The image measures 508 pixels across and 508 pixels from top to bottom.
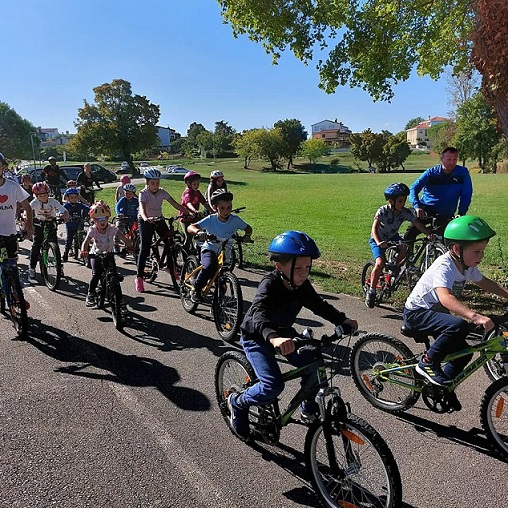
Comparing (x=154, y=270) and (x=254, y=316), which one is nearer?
(x=254, y=316)

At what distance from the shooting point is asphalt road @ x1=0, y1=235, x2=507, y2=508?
9.74ft

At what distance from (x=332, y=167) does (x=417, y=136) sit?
88.8m

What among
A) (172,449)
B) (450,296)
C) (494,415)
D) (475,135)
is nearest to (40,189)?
(172,449)

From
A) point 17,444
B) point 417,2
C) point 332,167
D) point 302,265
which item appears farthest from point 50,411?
point 332,167

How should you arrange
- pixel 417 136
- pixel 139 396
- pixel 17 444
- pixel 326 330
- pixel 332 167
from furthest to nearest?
pixel 417 136 → pixel 332 167 → pixel 326 330 → pixel 139 396 → pixel 17 444

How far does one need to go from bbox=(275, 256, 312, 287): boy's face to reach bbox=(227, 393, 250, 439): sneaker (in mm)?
1107

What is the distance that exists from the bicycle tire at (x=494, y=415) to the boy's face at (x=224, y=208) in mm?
4003

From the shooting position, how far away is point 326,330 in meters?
5.97

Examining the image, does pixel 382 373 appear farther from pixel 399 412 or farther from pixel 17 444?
pixel 17 444

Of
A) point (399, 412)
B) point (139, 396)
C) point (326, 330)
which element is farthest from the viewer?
point (326, 330)

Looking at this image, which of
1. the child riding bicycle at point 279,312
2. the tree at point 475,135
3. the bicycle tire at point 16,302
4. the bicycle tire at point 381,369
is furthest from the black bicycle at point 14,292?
the tree at point 475,135

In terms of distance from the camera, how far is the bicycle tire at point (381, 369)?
388 centimetres

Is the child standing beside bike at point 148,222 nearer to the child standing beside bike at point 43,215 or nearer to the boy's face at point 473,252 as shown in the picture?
the child standing beside bike at point 43,215

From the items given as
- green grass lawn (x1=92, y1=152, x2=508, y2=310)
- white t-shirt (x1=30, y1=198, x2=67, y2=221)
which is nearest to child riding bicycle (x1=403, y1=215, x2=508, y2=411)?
green grass lawn (x1=92, y1=152, x2=508, y2=310)
